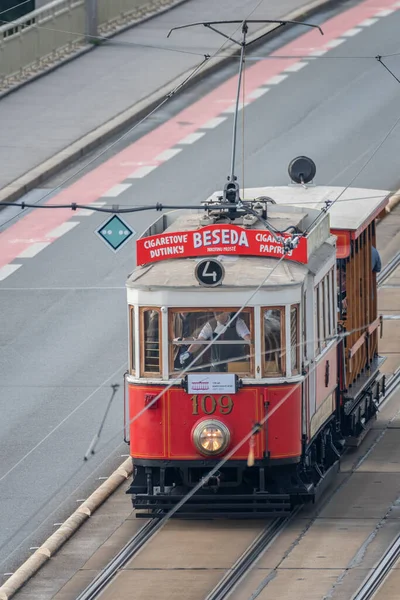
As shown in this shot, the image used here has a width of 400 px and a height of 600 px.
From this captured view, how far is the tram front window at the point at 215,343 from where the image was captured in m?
21.6

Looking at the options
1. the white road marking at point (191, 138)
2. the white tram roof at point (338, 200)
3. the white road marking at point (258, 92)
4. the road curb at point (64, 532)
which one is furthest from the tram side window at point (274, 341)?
the white road marking at point (258, 92)

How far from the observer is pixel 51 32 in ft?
144

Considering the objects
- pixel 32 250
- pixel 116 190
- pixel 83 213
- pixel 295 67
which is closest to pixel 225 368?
pixel 32 250

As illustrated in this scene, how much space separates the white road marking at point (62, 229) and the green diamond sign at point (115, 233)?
33.3 inches

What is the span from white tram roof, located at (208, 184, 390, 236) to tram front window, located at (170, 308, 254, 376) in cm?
322

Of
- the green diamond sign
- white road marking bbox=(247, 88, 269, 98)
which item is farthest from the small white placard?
white road marking bbox=(247, 88, 269, 98)

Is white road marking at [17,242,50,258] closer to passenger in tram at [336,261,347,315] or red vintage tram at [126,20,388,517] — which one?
passenger in tram at [336,261,347,315]

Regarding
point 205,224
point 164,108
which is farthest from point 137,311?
point 164,108

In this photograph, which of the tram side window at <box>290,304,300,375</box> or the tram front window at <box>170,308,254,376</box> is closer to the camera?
the tram front window at <box>170,308,254,376</box>

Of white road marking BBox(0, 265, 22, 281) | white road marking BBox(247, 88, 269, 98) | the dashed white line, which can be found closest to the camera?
white road marking BBox(0, 265, 22, 281)

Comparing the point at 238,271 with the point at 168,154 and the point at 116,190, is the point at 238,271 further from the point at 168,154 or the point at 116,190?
the point at 168,154

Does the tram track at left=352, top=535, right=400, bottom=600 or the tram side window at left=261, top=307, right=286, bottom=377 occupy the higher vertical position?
the tram side window at left=261, top=307, right=286, bottom=377

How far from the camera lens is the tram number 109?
21.5 metres

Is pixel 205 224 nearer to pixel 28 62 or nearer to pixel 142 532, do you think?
pixel 142 532
